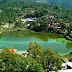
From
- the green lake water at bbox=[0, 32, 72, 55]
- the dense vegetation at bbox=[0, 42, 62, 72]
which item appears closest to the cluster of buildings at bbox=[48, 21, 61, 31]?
the green lake water at bbox=[0, 32, 72, 55]

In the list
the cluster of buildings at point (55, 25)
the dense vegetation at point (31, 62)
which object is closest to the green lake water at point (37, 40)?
the cluster of buildings at point (55, 25)

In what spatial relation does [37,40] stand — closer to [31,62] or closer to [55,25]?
[55,25]

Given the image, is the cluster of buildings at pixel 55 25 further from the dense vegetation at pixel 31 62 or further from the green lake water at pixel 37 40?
the dense vegetation at pixel 31 62

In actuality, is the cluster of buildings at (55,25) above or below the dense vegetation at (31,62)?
below

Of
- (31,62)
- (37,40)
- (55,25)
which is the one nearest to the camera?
(31,62)

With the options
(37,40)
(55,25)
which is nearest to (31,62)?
(37,40)

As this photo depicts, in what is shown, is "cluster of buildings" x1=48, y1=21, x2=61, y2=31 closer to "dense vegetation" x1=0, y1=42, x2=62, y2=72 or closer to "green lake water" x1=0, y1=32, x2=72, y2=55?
"green lake water" x1=0, y1=32, x2=72, y2=55

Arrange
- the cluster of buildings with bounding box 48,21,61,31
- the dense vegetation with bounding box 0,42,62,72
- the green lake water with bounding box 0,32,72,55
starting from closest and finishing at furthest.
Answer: the dense vegetation with bounding box 0,42,62,72 → the green lake water with bounding box 0,32,72,55 → the cluster of buildings with bounding box 48,21,61,31
